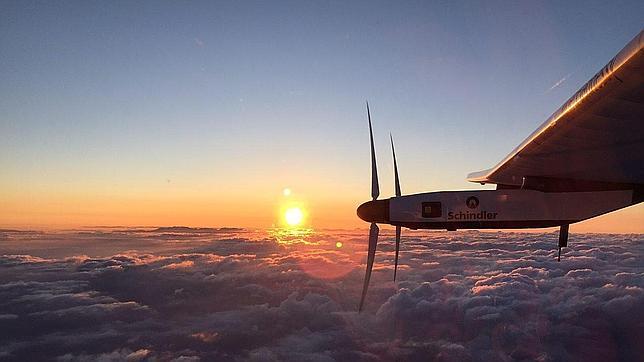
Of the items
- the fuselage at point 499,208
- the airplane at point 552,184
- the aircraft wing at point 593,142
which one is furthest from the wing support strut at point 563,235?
the aircraft wing at point 593,142

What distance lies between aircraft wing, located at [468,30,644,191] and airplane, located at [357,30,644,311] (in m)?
0.03

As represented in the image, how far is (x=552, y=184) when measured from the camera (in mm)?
16828

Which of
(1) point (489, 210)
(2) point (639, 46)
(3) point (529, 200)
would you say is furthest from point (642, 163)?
(2) point (639, 46)

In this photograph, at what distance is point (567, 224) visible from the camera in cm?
1764

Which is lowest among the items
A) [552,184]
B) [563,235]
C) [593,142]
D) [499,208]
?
[563,235]

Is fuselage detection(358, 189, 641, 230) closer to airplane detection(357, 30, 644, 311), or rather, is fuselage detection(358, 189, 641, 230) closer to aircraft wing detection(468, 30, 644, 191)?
airplane detection(357, 30, 644, 311)

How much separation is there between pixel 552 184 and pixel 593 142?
5336mm

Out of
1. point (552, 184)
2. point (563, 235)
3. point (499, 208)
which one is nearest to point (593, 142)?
point (552, 184)

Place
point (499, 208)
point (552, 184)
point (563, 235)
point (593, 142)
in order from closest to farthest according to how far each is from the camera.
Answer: point (593, 142) < point (552, 184) < point (499, 208) < point (563, 235)

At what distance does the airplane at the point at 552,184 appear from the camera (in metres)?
10.8

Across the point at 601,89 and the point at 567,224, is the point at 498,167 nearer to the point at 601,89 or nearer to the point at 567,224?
the point at 567,224

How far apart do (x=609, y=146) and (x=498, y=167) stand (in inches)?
180

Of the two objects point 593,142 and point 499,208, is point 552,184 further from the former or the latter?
point 593,142

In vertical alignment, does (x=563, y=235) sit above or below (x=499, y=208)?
below
